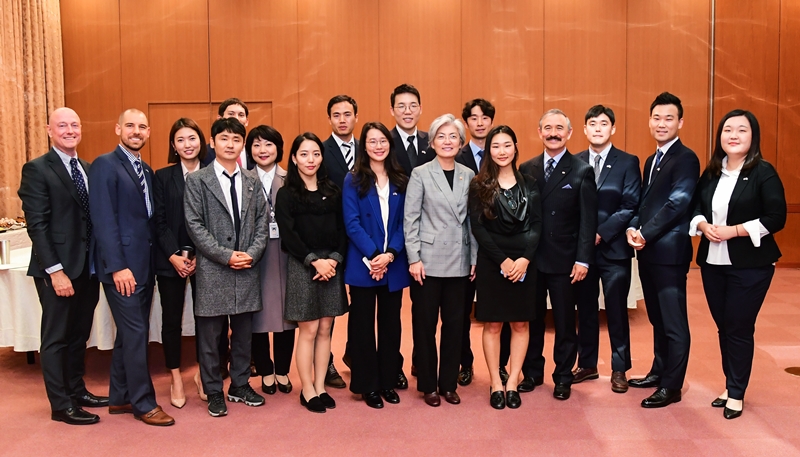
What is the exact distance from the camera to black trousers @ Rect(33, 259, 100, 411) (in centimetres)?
330

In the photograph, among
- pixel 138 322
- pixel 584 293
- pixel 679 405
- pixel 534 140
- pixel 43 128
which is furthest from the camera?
pixel 534 140

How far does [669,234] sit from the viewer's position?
137 inches

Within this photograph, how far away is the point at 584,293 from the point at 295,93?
5.50 metres

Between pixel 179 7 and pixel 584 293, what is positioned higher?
pixel 179 7

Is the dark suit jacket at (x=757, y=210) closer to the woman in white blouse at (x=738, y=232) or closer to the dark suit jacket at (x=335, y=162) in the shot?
the woman in white blouse at (x=738, y=232)

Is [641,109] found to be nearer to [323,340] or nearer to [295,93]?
[295,93]

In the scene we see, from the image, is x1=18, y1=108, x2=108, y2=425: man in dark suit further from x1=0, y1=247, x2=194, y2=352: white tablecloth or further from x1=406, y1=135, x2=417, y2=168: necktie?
x1=406, y1=135, x2=417, y2=168: necktie

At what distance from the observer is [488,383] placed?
12.9 feet

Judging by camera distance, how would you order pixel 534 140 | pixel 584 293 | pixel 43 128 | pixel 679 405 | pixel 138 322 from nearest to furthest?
pixel 138 322 → pixel 679 405 → pixel 584 293 → pixel 43 128 → pixel 534 140

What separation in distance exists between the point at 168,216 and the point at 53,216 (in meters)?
0.57

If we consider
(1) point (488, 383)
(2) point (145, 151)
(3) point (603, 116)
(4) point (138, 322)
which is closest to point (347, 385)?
(1) point (488, 383)

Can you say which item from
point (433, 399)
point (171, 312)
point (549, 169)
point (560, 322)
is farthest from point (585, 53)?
point (171, 312)

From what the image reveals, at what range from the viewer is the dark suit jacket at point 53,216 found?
10.4ft

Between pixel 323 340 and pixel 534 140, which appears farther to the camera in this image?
pixel 534 140
